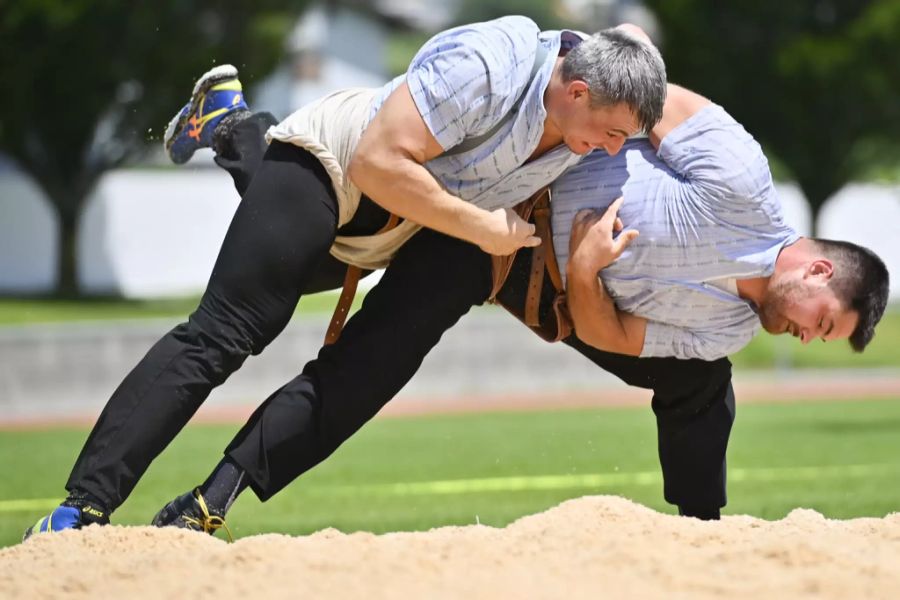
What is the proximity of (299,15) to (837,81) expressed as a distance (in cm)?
1118

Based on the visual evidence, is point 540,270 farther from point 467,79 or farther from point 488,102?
point 467,79

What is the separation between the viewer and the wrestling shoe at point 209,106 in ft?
15.5

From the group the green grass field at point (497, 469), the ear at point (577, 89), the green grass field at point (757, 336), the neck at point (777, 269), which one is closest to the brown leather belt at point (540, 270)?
the ear at point (577, 89)

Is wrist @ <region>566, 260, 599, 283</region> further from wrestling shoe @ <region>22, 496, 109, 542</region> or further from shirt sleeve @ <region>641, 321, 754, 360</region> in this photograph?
wrestling shoe @ <region>22, 496, 109, 542</region>

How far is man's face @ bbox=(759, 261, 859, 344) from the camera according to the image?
4.35m

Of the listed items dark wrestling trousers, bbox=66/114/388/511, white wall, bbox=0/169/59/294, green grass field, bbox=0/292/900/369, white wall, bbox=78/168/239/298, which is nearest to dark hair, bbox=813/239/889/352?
dark wrestling trousers, bbox=66/114/388/511

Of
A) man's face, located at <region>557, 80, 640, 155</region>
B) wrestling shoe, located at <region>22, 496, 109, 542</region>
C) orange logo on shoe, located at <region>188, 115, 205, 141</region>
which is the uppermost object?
man's face, located at <region>557, 80, 640, 155</region>

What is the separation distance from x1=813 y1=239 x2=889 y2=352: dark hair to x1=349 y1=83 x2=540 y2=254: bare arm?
1.19 meters

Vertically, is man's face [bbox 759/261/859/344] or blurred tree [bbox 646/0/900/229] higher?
man's face [bbox 759/261/859/344]

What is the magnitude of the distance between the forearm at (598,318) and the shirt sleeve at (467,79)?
0.65 metres

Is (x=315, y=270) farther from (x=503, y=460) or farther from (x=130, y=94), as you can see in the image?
(x=130, y=94)

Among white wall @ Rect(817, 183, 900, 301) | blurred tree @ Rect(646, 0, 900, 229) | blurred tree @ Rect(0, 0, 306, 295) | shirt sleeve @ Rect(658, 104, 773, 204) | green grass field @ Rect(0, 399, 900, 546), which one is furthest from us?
white wall @ Rect(817, 183, 900, 301)

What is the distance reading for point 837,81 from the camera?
91.1 feet

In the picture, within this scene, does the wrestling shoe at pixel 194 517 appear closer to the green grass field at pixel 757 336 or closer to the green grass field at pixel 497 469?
the green grass field at pixel 497 469
